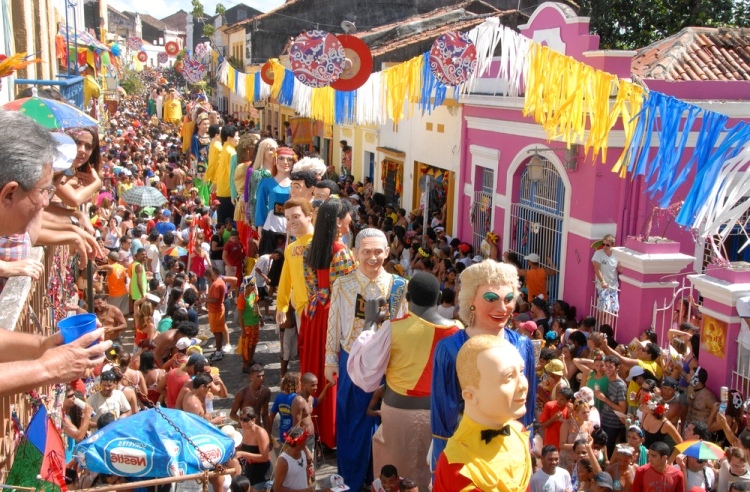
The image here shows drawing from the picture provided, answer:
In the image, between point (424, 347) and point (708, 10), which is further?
point (708, 10)

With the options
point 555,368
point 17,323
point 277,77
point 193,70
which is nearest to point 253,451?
point 555,368

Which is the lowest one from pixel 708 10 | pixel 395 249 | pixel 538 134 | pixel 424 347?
pixel 395 249

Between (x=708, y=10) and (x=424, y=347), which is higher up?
(x=708, y=10)

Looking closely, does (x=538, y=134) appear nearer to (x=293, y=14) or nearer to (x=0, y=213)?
(x=0, y=213)

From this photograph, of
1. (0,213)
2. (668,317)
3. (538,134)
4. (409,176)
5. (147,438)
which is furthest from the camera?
(409,176)

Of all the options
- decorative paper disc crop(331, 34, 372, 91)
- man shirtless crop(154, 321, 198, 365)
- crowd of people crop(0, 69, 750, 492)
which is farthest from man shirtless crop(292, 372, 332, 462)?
decorative paper disc crop(331, 34, 372, 91)

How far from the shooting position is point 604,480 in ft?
18.7

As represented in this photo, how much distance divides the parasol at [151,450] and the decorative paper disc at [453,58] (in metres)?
6.96

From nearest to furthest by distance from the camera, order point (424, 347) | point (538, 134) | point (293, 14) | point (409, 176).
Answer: point (424, 347)
point (538, 134)
point (409, 176)
point (293, 14)

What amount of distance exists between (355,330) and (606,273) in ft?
16.9

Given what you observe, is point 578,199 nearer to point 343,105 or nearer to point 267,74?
point 343,105

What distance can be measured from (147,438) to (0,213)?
252 cm

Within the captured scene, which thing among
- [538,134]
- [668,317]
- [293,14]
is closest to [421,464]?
[668,317]

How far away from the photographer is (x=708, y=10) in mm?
22391
